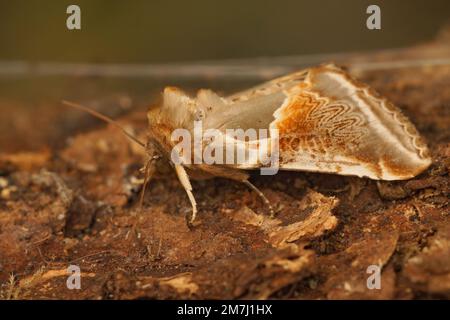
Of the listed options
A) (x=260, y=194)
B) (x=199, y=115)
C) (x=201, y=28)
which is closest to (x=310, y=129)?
(x=260, y=194)

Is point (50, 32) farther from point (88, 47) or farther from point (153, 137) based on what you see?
point (153, 137)

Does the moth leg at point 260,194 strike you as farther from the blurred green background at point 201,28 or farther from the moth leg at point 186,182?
the blurred green background at point 201,28

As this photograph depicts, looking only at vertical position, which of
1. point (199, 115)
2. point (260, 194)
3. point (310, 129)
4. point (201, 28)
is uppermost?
point (201, 28)

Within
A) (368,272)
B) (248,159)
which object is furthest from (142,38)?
(368,272)

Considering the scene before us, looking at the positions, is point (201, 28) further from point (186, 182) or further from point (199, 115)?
point (186, 182)

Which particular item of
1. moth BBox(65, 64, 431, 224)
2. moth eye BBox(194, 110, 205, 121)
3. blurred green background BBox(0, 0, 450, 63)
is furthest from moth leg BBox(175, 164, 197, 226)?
blurred green background BBox(0, 0, 450, 63)
